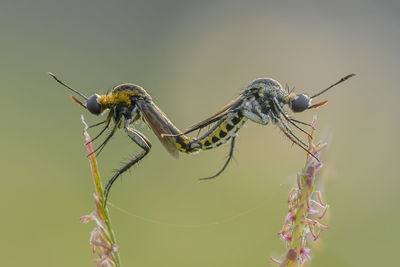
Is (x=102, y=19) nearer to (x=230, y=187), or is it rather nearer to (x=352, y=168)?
(x=230, y=187)

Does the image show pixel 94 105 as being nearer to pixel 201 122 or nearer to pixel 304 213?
pixel 201 122

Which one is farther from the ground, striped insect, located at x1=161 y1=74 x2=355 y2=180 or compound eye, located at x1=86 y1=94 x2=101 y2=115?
striped insect, located at x1=161 y1=74 x2=355 y2=180

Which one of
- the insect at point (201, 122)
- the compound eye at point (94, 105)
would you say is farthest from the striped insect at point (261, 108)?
the compound eye at point (94, 105)

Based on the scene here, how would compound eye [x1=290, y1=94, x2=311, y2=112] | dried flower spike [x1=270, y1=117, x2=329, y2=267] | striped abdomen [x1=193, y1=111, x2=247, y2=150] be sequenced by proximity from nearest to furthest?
dried flower spike [x1=270, y1=117, x2=329, y2=267] < compound eye [x1=290, y1=94, x2=311, y2=112] < striped abdomen [x1=193, y1=111, x2=247, y2=150]

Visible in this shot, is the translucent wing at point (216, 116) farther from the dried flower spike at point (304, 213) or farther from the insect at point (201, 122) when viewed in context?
the dried flower spike at point (304, 213)

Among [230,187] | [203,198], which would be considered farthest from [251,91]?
[230,187]

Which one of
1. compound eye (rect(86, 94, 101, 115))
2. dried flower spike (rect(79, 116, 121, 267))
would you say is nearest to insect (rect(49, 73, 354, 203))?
compound eye (rect(86, 94, 101, 115))

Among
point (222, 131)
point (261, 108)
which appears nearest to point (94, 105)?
point (222, 131)

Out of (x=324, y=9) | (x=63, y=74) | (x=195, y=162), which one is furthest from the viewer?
(x=324, y=9)

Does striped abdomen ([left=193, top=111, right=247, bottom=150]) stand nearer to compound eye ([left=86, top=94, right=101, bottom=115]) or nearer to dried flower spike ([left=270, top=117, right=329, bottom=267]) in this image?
compound eye ([left=86, top=94, right=101, bottom=115])

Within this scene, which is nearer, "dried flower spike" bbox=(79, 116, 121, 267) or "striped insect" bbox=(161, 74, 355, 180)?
"dried flower spike" bbox=(79, 116, 121, 267)
